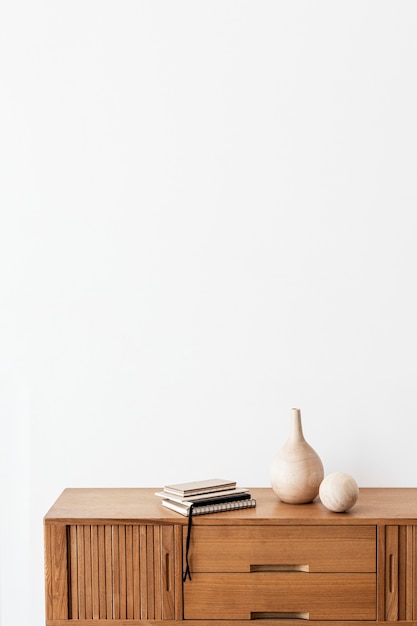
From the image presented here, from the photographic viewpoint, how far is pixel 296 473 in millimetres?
2150

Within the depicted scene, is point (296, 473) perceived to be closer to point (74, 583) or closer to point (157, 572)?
point (157, 572)

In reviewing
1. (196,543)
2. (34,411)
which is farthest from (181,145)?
(196,543)

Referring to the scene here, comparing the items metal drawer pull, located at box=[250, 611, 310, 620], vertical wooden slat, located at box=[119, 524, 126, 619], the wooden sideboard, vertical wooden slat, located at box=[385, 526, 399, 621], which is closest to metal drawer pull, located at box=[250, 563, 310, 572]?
the wooden sideboard

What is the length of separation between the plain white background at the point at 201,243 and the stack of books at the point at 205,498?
11.1 inches

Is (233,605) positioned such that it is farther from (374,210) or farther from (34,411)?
(374,210)

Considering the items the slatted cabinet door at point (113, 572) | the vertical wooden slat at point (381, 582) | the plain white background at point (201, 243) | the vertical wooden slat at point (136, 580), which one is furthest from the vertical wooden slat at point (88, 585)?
the vertical wooden slat at point (381, 582)

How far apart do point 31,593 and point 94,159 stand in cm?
132

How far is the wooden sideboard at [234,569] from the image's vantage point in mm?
2043

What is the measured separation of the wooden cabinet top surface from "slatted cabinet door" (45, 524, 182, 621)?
0.03 metres

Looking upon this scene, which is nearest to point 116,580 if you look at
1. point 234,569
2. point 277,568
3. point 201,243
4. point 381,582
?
point 234,569

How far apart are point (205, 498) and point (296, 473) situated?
0.25 meters

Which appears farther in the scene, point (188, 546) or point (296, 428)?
point (296, 428)

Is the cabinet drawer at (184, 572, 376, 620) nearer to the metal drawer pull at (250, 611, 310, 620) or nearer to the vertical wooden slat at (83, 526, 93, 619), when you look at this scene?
the metal drawer pull at (250, 611, 310, 620)

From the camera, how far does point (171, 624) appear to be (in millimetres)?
2064
